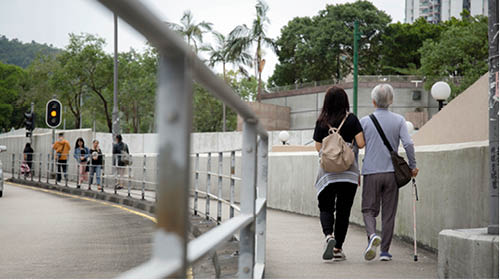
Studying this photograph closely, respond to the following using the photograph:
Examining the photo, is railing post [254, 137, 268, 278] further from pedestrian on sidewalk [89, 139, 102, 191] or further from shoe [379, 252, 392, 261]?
pedestrian on sidewalk [89, 139, 102, 191]

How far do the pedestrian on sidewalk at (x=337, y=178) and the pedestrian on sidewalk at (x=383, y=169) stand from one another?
0.15 m

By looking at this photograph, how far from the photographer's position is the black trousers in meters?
6.36

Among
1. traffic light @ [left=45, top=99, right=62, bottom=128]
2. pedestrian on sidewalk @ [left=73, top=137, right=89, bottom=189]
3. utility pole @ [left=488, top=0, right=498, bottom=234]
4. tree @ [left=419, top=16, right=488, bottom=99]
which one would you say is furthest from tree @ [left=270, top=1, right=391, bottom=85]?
utility pole @ [left=488, top=0, right=498, bottom=234]

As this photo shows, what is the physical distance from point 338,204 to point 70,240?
3834mm

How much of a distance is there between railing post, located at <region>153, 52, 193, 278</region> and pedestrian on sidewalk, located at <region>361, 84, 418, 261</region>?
517 centimetres

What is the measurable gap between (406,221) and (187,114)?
710cm

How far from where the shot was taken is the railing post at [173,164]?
4.32 feet


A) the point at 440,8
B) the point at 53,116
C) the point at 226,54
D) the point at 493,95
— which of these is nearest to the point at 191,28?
the point at 226,54

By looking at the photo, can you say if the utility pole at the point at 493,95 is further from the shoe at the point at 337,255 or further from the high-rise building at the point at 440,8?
the high-rise building at the point at 440,8

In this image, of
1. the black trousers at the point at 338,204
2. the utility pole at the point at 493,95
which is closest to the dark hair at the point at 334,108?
the black trousers at the point at 338,204

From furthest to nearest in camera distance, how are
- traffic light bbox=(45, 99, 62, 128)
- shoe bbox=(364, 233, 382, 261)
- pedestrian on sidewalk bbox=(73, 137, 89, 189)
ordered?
traffic light bbox=(45, 99, 62, 128)
pedestrian on sidewalk bbox=(73, 137, 89, 189)
shoe bbox=(364, 233, 382, 261)

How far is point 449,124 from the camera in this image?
12156 mm

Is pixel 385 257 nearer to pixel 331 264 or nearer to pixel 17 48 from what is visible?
pixel 331 264

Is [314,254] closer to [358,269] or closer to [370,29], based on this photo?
[358,269]
